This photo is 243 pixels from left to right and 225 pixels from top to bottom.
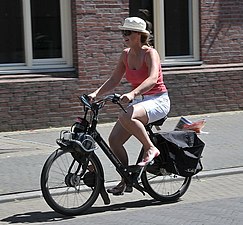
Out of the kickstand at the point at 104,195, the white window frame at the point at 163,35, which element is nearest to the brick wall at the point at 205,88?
the white window frame at the point at 163,35

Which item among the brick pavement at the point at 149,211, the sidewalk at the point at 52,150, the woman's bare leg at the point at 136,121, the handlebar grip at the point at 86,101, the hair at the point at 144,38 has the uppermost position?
the hair at the point at 144,38

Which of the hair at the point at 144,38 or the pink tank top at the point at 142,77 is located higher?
the hair at the point at 144,38

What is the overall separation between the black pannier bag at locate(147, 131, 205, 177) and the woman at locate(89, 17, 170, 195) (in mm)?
200

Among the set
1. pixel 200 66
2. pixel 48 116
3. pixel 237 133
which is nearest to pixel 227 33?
pixel 200 66

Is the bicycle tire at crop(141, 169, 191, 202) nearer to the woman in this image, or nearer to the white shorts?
the woman

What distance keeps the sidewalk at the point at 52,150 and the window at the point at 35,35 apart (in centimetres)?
132

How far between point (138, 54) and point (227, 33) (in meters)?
7.45

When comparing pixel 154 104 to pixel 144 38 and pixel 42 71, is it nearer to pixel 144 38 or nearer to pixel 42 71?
pixel 144 38

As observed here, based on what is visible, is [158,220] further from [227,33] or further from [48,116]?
[227,33]

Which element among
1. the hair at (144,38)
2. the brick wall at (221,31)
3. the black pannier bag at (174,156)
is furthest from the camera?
the brick wall at (221,31)

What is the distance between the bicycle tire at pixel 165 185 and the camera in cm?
811

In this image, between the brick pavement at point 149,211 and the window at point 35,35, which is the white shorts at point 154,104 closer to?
the brick pavement at point 149,211

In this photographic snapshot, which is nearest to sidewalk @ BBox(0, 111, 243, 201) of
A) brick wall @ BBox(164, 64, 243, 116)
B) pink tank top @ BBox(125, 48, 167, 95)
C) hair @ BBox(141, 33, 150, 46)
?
brick wall @ BBox(164, 64, 243, 116)

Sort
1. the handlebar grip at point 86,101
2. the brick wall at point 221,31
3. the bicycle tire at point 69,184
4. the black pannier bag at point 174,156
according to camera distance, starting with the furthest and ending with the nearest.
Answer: the brick wall at point 221,31, the black pannier bag at point 174,156, the handlebar grip at point 86,101, the bicycle tire at point 69,184
